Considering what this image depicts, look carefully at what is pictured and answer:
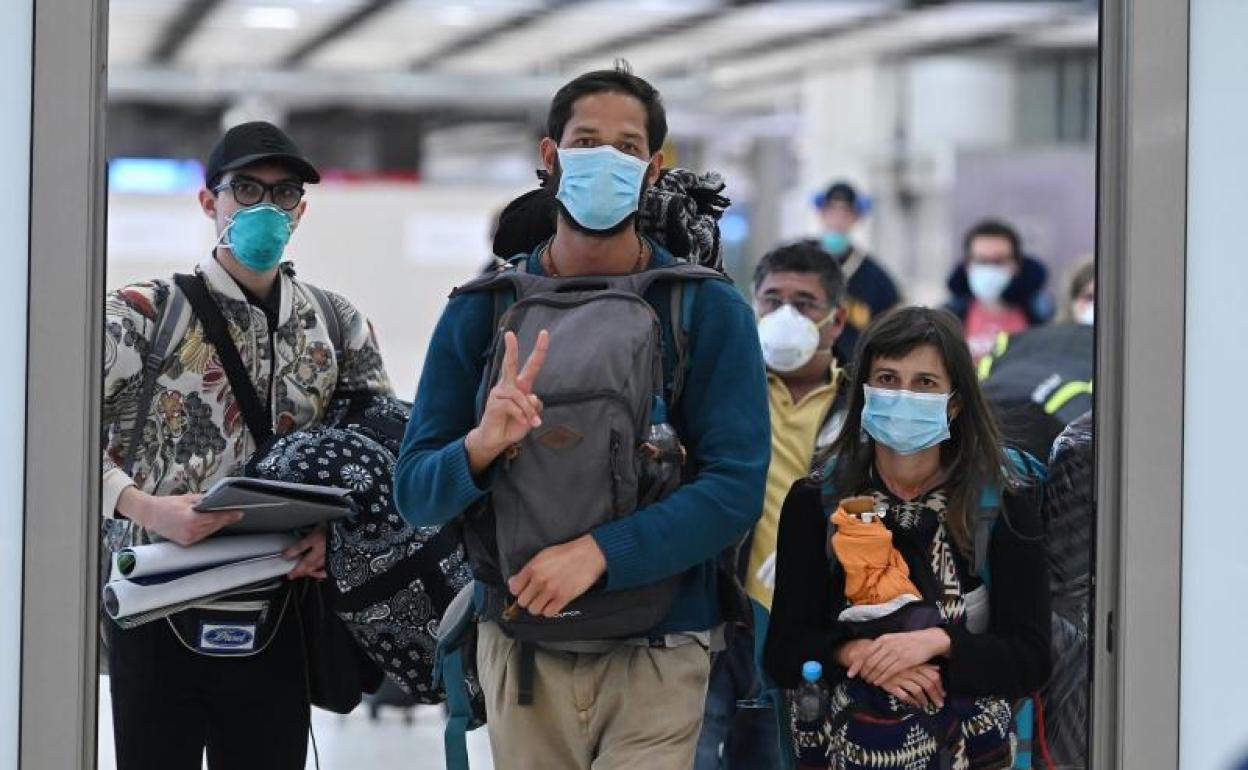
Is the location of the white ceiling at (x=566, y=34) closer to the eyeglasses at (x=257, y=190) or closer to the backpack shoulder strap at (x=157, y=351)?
the eyeglasses at (x=257, y=190)

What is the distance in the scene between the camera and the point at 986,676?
296 centimetres

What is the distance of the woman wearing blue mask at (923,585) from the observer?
2.99 metres

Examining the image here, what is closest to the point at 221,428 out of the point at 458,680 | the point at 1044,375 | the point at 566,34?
the point at 458,680

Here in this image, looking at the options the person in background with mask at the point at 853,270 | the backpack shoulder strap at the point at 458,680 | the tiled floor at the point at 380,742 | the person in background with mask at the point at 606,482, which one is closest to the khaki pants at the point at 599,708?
the person in background with mask at the point at 606,482

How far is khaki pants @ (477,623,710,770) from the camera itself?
2.80 meters

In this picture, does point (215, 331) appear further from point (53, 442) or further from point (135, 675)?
point (53, 442)

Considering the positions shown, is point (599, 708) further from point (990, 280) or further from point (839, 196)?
point (839, 196)

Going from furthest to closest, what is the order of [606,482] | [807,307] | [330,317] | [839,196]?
[839,196] < [807,307] < [330,317] < [606,482]

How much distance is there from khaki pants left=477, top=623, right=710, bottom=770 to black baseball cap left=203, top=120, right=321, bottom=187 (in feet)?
3.50

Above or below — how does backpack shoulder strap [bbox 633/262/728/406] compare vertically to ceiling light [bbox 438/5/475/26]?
below

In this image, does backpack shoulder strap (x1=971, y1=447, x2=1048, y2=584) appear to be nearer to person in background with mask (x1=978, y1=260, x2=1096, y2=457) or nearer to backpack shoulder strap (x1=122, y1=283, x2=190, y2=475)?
person in background with mask (x1=978, y1=260, x2=1096, y2=457)

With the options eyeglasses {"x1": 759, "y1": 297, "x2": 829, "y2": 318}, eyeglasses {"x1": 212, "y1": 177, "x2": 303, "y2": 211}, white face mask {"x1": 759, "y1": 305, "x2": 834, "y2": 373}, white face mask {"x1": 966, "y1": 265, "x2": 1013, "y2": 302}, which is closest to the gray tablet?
eyeglasses {"x1": 212, "y1": 177, "x2": 303, "y2": 211}

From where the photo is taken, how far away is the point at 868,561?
3016 millimetres

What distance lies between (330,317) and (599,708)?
1.12m
